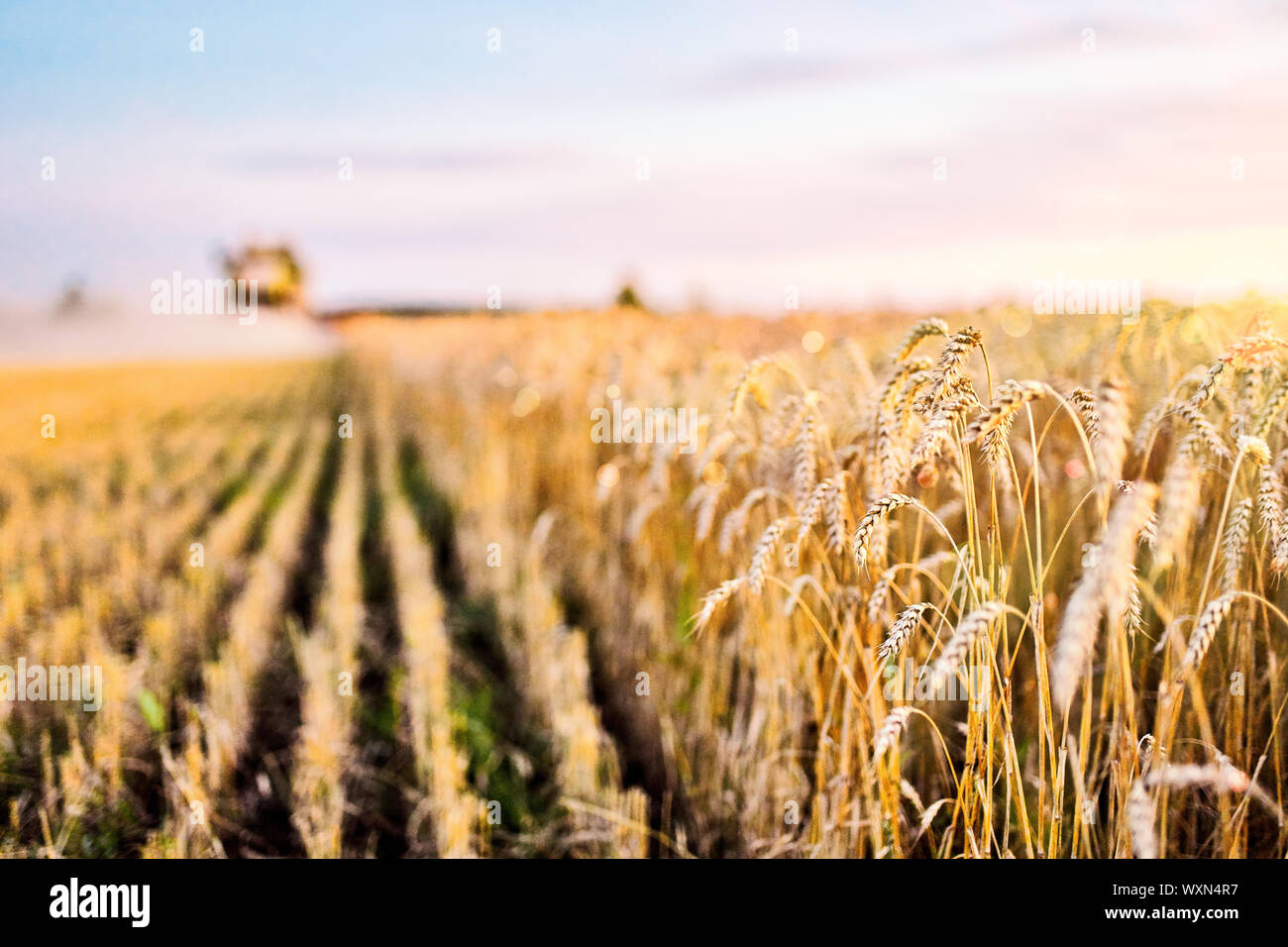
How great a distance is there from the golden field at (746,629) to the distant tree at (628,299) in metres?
→ 6.56

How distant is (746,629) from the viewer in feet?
10.0

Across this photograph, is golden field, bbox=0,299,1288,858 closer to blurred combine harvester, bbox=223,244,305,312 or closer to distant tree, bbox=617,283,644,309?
blurred combine harvester, bbox=223,244,305,312

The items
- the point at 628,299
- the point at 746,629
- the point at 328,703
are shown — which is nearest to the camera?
the point at 746,629

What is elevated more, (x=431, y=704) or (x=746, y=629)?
(x=746, y=629)

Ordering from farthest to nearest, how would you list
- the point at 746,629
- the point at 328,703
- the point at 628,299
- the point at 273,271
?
the point at 628,299, the point at 273,271, the point at 328,703, the point at 746,629

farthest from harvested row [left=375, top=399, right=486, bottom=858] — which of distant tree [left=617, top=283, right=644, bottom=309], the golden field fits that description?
distant tree [left=617, top=283, right=644, bottom=309]

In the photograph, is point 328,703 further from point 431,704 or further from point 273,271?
point 273,271

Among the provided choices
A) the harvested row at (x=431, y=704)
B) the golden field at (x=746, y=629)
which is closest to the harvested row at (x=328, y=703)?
the golden field at (x=746, y=629)

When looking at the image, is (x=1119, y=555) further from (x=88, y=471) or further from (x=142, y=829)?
(x=88, y=471)

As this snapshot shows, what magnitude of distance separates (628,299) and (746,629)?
39.9ft

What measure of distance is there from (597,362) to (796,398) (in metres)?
4.32

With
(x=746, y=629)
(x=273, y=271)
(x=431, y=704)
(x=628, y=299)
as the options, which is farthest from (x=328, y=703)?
(x=628, y=299)
